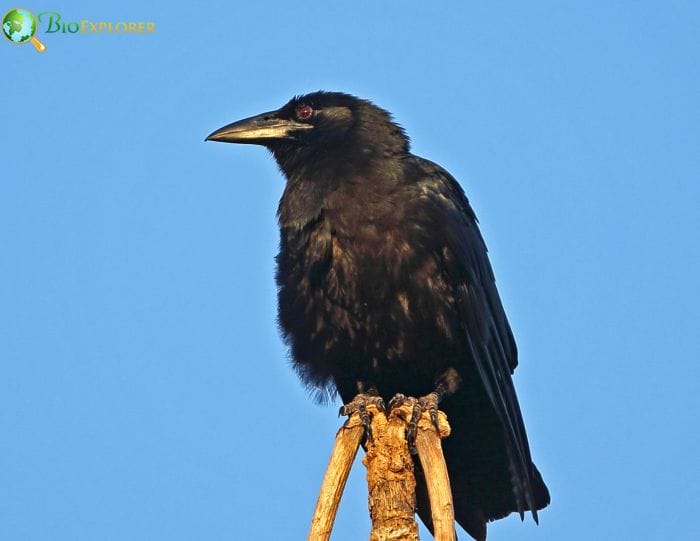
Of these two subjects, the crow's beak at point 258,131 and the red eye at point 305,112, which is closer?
the crow's beak at point 258,131

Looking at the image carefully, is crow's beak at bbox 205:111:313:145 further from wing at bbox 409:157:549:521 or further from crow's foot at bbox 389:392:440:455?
crow's foot at bbox 389:392:440:455

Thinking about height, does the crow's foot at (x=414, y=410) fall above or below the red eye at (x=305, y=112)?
below

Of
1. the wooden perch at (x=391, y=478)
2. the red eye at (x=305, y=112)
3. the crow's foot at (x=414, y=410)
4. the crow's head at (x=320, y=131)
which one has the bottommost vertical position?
the wooden perch at (x=391, y=478)

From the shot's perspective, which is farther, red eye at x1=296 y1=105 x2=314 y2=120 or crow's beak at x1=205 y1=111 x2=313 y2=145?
red eye at x1=296 y1=105 x2=314 y2=120

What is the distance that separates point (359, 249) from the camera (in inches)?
273

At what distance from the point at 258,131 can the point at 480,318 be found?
1.97 meters

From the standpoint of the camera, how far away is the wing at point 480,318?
275 inches

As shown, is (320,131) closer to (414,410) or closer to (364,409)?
(364,409)

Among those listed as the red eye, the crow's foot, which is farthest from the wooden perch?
the red eye

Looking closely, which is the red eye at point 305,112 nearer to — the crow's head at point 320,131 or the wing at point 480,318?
the crow's head at point 320,131

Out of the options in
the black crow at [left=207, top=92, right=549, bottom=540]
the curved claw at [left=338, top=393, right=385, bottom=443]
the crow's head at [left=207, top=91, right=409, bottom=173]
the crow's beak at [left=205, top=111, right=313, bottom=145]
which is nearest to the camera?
the curved claw at [left=338, top=393, right=385, bottom=443]

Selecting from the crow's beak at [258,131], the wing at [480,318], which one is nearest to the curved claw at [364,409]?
the wing at [480,318]

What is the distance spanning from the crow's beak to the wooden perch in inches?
97.5

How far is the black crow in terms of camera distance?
6.98 meters
